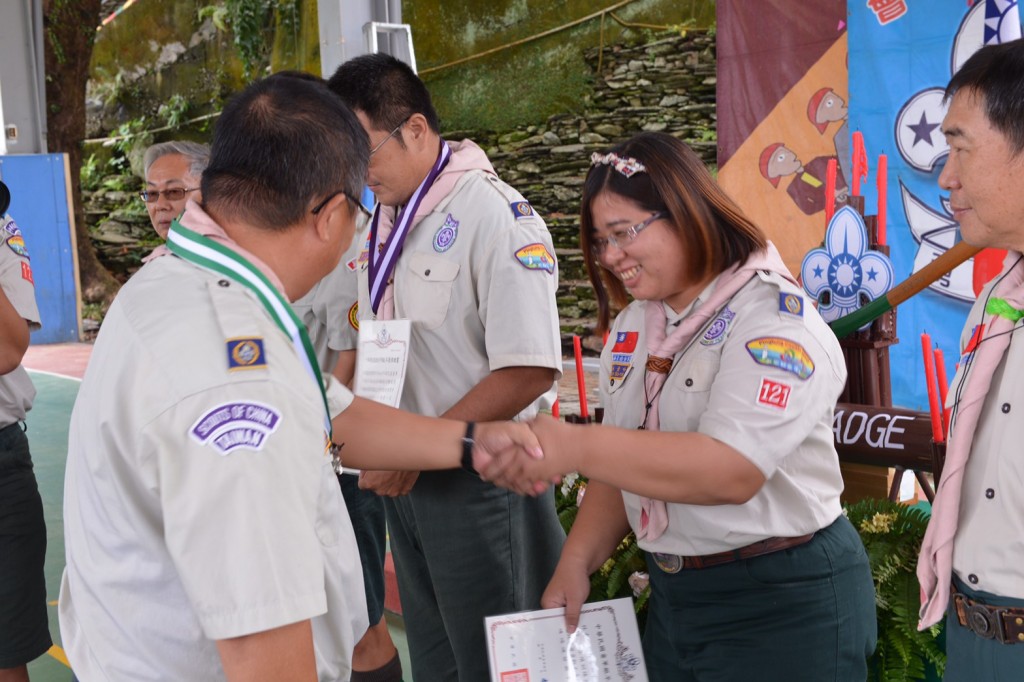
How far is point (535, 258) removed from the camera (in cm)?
205

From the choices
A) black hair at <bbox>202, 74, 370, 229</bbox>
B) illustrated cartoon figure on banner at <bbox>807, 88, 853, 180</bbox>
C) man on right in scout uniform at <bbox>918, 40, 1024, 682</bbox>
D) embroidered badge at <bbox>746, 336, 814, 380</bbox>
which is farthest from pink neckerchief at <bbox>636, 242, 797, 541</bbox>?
illustrated cartoon figure on banner at <bbox>807, 88, 853, 180</bbox>

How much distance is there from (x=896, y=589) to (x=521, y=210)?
1.15 metres

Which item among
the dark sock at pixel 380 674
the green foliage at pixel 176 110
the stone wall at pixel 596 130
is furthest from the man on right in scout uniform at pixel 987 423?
the green foliage at pixel 176 110

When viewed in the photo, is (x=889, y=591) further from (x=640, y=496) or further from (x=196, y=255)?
(x=196, y=255)

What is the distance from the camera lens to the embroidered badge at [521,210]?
210cm

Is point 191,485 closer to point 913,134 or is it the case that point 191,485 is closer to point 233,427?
point 233,427

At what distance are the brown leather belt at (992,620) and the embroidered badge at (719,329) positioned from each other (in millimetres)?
505

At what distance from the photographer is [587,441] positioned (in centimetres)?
152

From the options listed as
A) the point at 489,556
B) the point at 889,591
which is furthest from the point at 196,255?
the point at 889,591

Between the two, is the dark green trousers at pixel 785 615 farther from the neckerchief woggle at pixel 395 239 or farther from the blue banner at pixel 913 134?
the blue banner at pixel 913 134

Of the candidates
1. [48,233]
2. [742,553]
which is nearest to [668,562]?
[742,553]

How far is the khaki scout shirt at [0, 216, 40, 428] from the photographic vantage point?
7.93ft

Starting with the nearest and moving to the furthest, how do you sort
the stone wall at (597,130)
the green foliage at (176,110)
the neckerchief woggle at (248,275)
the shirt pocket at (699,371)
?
the neckerchief woggle at (248,275) → the shirt pocket at (699,371) → the stone wall at (597,130) → the green foliage at (176,110)

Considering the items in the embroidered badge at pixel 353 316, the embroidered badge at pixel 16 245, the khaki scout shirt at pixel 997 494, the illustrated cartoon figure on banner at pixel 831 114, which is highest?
the illustrated cartoon figure on banner at pixel 831 114
